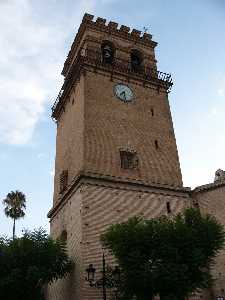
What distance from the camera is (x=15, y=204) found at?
41531 mm

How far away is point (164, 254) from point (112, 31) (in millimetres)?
20706

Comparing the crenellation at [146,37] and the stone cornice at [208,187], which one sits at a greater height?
the crenellation at [146,37]

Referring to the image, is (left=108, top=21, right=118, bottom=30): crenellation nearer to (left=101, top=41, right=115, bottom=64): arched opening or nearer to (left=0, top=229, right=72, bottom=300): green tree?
(left=101, top=41, right=115, bottom=64): arched opening

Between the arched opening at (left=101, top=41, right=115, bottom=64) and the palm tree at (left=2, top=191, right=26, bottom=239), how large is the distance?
1822 centimetres

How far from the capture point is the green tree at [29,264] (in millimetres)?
19938

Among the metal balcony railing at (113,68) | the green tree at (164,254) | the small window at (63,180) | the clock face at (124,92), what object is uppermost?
the metal balcony railing at (113,68)

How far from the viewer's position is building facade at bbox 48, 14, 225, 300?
74.2ft

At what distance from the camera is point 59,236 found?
25.6 metres

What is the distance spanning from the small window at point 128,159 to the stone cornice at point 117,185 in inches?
50.0

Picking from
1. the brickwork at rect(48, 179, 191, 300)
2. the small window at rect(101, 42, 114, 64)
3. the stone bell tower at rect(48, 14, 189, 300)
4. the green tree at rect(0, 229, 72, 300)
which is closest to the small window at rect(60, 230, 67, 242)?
the stone bell tower at rect(48, 14, 189, 300)

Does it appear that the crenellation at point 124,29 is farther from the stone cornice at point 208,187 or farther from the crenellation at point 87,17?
the stone cornice at point 208,187

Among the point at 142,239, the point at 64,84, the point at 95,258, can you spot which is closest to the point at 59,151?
the point at 64,84

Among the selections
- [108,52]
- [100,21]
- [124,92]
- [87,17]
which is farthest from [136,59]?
[124,92]

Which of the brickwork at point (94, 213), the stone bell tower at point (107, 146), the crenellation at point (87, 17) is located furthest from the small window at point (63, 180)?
the crenellation at point (87, 17)
